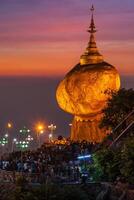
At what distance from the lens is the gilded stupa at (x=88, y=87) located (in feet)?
397

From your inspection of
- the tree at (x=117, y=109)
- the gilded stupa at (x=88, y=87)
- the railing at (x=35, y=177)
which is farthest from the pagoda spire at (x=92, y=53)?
the railing at (x=35, y=177)

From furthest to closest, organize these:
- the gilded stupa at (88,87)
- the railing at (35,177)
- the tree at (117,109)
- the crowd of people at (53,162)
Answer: the gilded stupa at (88,87) < the tree at (117,109) < the crowd of people at (53,162) < the railing at (35,177)

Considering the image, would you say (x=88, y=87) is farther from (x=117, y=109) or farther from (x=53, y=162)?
(x=53, y=162)

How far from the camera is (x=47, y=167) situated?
198 ft

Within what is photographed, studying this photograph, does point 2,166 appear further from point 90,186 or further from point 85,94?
point 85,94

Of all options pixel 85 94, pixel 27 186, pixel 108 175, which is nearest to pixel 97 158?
pixel 108 175

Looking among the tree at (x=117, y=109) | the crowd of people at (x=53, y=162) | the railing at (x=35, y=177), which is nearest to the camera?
the railing at (x=35, y=177)

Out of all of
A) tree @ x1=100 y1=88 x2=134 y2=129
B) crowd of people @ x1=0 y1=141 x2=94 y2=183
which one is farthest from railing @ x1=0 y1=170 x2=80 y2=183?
tree @ x1=100 y1=88 x2=134 y2=129

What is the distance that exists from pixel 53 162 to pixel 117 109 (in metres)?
16.6

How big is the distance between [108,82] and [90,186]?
69.2m

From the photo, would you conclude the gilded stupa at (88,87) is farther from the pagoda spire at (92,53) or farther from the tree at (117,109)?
the tree at (117,109)

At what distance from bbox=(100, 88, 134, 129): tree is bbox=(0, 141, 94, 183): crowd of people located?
5.59 m

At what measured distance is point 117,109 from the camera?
78.4 meters

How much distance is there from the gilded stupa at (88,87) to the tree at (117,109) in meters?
40.3
